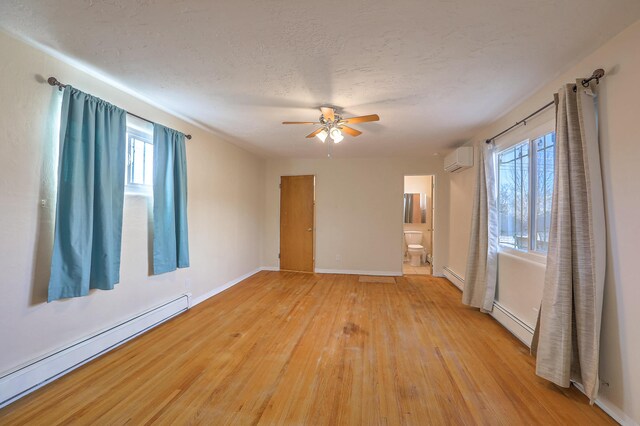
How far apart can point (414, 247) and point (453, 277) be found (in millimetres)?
1616

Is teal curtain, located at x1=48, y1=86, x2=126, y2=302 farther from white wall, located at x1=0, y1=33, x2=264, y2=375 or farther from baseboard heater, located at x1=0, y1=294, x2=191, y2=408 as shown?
baseboard heater, located at x1=0, y1=294, x2=191, y2=408

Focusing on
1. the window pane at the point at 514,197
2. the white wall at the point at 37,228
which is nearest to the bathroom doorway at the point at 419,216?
the window pane at the point at 514,197

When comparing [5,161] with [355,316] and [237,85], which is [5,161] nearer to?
[237,85]

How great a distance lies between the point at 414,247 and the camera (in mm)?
6102

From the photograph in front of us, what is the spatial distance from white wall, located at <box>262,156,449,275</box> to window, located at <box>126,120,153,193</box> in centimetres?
295

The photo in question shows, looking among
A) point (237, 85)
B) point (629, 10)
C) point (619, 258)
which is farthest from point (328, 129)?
point (619, 258)

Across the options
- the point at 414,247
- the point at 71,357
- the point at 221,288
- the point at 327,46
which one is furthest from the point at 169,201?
the point at 414,247

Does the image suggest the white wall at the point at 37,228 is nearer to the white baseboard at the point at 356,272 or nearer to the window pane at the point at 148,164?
the window pane at the point at 148,164

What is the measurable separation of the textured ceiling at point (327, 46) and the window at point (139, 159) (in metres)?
0.39

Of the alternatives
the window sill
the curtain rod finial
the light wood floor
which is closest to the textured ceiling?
the curtain rod finial

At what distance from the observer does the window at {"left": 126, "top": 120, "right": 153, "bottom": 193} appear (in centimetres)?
254

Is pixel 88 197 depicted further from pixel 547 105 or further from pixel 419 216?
pixel 419 216

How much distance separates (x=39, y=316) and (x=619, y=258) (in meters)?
A: 3.81

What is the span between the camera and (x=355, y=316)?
10.3 ft
